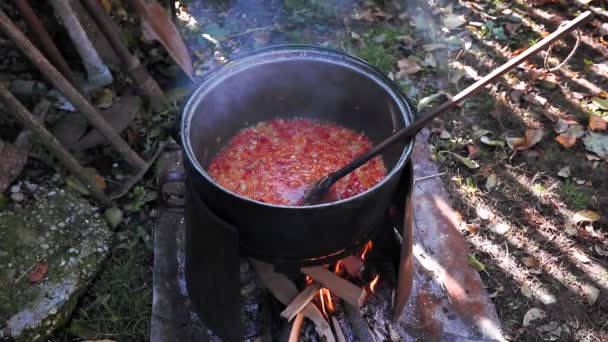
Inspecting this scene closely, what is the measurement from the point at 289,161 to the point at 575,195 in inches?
78.7

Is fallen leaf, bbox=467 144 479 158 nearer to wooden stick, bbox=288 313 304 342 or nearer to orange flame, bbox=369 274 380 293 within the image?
orange flame, bbox=369 274 380 293

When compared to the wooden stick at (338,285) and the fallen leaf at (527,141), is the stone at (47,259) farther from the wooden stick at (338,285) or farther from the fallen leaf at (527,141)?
the fallen leaf at (527,141)

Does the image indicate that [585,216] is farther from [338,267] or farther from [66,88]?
[66,88]

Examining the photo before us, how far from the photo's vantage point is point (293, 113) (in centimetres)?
298

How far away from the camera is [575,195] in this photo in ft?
10.7

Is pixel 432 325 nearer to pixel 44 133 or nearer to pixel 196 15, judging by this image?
pixel 44 133

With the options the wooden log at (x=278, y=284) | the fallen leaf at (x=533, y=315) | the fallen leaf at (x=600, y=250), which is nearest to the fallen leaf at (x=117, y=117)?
the wooden log at (x=278, y=284)

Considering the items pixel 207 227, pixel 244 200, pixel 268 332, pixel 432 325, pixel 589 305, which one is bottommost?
pixel 589 305

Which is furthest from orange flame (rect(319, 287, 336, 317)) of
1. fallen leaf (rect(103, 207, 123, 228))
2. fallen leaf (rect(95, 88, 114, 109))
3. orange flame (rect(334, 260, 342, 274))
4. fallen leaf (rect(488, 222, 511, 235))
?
fallen leaf (rect(95, 88, 114, 109))

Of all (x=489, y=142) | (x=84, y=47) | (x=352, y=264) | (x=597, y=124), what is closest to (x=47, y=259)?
(x=84, y=47)

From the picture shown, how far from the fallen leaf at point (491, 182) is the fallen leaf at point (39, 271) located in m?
2.82

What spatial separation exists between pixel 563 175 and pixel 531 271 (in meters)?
0.85

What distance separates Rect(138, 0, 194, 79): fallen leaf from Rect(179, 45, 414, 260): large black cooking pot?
1.16 metres

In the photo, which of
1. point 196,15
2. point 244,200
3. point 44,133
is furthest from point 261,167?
point 196,15
